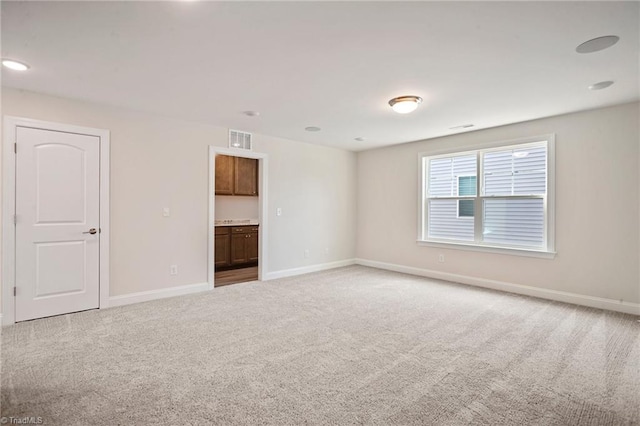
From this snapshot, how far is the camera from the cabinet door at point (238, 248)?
6.48m

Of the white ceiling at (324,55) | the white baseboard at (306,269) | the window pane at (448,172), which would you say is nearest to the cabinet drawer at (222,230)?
the white baseboard at (306,269)

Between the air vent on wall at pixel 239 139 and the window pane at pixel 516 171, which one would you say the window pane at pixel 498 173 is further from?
the air vent on wall at pixel 239 139

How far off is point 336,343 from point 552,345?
1938 mm

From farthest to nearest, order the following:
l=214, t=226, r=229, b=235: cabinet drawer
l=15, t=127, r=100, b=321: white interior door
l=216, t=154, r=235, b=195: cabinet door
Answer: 1. l=216, t=154, r=235, b=195: cabinet door
2. l=214, t=226, r=229, b=235: cabinet drawer
3. l=15, t=127, r=100, b=321: white interior door

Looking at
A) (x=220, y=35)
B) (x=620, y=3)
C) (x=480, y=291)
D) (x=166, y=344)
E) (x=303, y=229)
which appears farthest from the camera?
(x=303, y=229)

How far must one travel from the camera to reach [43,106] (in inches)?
138

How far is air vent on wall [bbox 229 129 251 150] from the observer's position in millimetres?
4992

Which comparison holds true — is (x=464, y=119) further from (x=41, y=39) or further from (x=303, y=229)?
(x=41, y=39)

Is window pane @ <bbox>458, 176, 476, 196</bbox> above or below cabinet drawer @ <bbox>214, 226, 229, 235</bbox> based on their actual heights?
above

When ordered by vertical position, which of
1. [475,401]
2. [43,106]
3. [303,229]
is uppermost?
[43,106]

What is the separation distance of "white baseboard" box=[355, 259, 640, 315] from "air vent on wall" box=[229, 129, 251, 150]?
11.5 feet

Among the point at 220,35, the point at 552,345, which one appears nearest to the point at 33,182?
the point at 220,35

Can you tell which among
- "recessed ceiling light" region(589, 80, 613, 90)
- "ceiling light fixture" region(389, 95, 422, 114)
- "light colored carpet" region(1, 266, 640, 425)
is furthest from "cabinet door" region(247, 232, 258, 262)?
"recessed ceiling light" region(589, 80, 613, 90)

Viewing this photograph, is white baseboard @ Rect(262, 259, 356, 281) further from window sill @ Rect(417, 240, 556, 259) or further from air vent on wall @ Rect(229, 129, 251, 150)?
air vent on wall @ Rect(229, 129, 251, 150)
